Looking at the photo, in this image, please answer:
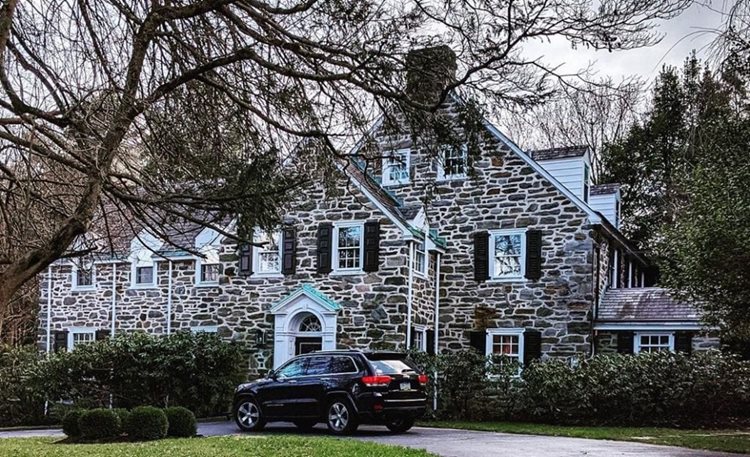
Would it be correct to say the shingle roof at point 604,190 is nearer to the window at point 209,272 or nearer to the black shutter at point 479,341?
the black shutter at point 479,341

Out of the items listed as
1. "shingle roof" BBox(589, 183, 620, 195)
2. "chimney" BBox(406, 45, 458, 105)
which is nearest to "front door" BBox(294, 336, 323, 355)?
"shingle roof" BBox(589, 183, 620, 195)

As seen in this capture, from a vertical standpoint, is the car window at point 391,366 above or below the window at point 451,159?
below

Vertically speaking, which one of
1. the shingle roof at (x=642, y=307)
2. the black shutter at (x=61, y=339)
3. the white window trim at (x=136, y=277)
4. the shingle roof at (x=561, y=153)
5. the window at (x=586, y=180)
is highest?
the shingle roof at (x=561, y=153)

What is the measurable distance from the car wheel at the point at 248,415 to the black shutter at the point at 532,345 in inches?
312

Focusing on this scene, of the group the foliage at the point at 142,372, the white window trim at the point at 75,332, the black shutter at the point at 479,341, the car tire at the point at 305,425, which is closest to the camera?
the car tire at the point at 305,425

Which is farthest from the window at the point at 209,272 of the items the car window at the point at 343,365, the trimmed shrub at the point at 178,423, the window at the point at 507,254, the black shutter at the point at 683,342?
the black shutter at the point at 683,342

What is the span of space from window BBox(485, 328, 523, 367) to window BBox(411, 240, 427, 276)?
2.50 meters

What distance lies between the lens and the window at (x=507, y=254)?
23078 millimetres

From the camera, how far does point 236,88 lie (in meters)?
9.53

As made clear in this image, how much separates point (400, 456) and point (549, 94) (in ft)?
18.4

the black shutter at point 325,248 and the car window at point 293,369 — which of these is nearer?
the car window at point 293,369

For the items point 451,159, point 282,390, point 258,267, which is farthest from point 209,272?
point 451,159

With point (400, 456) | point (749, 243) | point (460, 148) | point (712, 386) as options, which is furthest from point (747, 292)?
point (460, 148)

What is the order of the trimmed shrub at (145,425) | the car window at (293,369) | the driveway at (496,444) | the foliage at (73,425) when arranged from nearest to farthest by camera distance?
the driveway at (496,444), the trimmed shrub at (145,425), the foliage at (73,425), the car window at (293,369)
